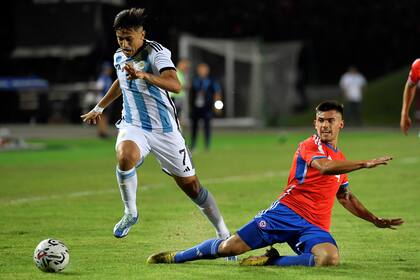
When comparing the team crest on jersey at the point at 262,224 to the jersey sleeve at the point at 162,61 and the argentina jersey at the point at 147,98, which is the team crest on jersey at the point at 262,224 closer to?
the argentina jersey at the point at 147,98

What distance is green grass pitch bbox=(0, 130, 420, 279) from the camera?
8.67 metres

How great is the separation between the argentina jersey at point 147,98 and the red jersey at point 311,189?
153 centimetres

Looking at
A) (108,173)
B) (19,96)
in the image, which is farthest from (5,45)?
(108,173)

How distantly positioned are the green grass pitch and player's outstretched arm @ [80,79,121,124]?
1.26 m

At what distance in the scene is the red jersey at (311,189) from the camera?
28.4ft

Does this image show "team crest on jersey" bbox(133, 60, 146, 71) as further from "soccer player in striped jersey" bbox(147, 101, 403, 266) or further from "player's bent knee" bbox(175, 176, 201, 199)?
"soccer player in striped jersey" bbox(147, 101, 403, 266)

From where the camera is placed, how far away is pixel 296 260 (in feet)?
28.5

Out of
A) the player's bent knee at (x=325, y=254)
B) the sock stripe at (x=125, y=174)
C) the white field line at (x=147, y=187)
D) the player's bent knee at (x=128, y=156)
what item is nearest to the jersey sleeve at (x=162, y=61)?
the player's bent knee at (x=128, y=156)

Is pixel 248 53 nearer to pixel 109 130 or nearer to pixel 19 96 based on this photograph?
pixel 109 130

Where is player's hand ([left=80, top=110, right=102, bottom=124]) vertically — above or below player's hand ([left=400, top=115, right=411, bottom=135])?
above

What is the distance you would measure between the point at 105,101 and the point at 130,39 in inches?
39.3

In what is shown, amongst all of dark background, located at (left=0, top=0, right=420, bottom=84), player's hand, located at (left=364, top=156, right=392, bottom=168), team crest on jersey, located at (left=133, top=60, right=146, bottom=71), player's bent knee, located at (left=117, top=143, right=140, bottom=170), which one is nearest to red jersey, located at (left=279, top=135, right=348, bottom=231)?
player's hand, located at (left=364, top=156, right=392, bottom=168)

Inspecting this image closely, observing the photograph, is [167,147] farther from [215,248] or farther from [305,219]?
[305,219]

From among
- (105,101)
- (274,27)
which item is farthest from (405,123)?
(274,27)
